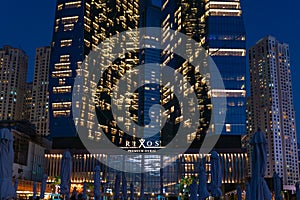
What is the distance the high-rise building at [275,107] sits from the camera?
17662 cm

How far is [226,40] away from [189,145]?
36.6 metres

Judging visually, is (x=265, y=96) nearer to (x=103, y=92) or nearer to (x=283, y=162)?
(x=283, y=162)

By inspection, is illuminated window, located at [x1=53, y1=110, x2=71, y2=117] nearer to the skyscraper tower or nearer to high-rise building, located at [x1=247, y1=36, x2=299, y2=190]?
the skyscraper tower

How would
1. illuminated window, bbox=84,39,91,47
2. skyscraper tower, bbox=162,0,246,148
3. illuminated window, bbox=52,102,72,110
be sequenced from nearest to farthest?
1. skyscraper tower, bbox=162,0,246,148
2. illuminated window, bbox=52,102,72,110
3. illuminated window, bbox=84,39,91,47

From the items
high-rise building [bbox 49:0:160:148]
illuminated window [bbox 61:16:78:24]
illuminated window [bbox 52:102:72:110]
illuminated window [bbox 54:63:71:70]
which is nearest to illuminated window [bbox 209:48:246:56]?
high-rise building [bbox 49:0:160:148]

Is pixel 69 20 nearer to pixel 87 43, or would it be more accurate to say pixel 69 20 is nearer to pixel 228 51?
pixel 87 43

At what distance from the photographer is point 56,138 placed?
118125 mm

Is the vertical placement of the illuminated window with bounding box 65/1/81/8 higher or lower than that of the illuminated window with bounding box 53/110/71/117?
higher

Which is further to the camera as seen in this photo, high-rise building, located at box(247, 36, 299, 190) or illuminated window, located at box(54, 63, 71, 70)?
high-rise building, located at box(247, 36, 299, 190)

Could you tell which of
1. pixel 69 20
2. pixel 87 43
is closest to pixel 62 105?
pixel 87 43

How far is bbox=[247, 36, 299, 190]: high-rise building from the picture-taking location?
17662 cm

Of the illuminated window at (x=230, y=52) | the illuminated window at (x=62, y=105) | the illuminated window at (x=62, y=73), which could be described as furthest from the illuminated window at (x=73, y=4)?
the illuminated window at (x=230, y=52)

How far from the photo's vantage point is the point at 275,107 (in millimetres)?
182625

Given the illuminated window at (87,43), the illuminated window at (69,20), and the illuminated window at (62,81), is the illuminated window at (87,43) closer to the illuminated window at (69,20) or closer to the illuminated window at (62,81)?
the illuminated window at (69,20)
